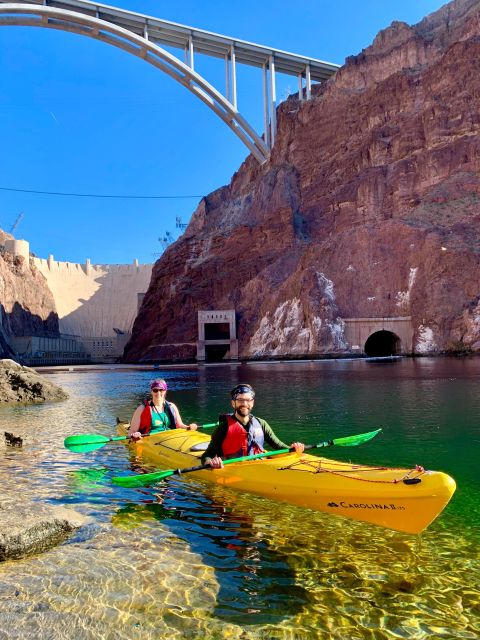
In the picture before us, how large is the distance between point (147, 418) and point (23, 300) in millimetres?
91055

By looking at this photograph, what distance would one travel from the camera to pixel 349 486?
534 centimetres

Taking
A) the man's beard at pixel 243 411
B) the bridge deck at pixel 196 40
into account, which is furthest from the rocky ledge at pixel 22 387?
the bridge deck at pixel 196 40

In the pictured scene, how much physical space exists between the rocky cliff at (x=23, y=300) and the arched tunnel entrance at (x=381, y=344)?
55124mm

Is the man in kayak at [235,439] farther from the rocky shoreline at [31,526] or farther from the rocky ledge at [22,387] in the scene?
the rocky ledge at [22,387]

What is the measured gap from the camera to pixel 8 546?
460 cm

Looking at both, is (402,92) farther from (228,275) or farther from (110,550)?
(110,550)

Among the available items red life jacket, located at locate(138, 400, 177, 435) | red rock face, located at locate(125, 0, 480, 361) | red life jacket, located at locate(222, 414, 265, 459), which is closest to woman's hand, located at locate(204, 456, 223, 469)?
red life jacket, located at locate(222, 414, 265, 459)

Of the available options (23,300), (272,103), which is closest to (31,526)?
(272,103)

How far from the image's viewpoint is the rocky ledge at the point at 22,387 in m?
18.0

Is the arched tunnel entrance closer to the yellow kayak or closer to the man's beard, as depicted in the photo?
the man's beard

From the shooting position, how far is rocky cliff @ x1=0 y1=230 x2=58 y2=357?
8456 centimetres

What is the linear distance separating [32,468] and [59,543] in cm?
367

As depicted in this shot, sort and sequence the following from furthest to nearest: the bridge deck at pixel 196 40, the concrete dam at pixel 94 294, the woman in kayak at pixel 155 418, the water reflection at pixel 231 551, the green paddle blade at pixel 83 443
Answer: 1. the concrete dam at pixel 94 294
2. the bridge deck at pixel 196 40
3. the woman in kayak at pixel 155 418
4. the green paddle blade at pixel 83 443
5. the water reflection at pixel 231 551

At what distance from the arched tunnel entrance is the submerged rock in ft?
153
